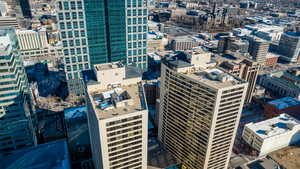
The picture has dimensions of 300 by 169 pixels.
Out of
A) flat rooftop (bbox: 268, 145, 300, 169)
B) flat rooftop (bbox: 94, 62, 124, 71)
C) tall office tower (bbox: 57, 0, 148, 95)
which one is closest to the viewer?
flat rooftop (bbox: 94, 62, 124, 71)

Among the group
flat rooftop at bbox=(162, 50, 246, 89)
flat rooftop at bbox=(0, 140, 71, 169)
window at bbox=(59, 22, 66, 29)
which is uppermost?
window at bbox=(59, 22, 66, 29)

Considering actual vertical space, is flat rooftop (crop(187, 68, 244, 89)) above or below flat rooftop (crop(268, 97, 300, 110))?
above

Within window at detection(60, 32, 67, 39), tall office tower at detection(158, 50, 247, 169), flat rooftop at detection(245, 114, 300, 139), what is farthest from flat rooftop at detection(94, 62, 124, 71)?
flat rooftop at detection(245, 114, 300, 139)

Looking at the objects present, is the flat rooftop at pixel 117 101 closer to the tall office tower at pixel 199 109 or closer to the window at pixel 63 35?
the tall office tower at pixel 199 109

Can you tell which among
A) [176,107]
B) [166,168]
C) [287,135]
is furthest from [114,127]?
[287,135]

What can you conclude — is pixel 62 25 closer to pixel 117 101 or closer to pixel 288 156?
pixel 117 101

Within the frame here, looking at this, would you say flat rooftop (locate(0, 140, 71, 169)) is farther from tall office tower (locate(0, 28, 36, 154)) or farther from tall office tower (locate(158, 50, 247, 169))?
tall office tower (locate(158, 50, 247, 169))
